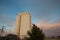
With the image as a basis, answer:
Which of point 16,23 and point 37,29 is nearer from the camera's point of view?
point 37,29

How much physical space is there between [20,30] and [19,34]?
2.86 meters

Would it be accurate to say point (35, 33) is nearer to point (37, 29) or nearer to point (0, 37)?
point (37, 29)

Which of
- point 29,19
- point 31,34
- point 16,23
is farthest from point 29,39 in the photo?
point 16,23

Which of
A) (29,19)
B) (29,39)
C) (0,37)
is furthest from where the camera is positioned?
(29,19)

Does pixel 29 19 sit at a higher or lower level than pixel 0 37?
higher

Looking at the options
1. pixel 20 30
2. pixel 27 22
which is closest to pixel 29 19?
pixel 27 22

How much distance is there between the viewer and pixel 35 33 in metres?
27.2

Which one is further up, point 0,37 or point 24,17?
point 24,17

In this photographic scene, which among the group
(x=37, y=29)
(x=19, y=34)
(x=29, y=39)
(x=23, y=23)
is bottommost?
(x=29, y=39)

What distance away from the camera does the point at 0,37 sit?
5100 cm

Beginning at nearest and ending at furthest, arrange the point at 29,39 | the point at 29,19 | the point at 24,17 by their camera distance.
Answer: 1. the point at 29,39
2. the point at 29,19
3. the point at 24,17

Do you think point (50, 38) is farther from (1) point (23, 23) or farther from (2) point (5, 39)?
(1) point (23, 23)

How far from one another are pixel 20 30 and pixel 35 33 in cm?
5573

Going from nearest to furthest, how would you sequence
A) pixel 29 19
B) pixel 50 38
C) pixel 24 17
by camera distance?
pixel 50 38 < pixel 29 19 < pixel 24 17
